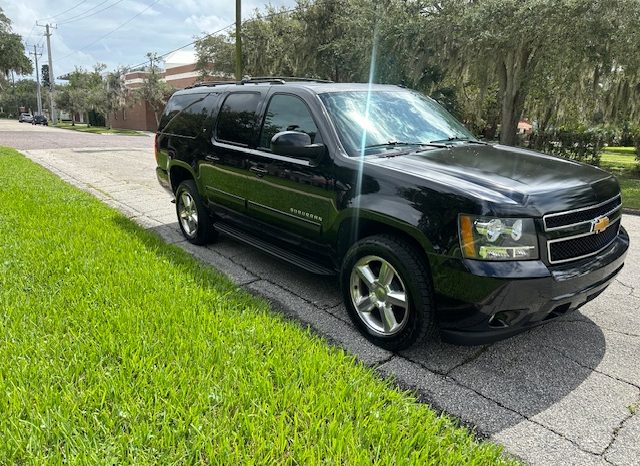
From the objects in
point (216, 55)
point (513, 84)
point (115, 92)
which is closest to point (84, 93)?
point (115, 92)

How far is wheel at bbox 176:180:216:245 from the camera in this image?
5473 mm

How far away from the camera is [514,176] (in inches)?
118

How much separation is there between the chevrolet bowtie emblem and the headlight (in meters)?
0.59

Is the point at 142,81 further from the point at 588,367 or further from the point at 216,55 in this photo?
the point at 588,367

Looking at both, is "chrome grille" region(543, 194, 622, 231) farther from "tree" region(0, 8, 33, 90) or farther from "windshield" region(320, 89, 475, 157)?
"tree" region(0, 8, 33, 90)

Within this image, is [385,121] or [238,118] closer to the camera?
[385,121]

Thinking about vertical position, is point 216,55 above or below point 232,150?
above

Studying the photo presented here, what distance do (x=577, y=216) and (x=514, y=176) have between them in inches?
17.9

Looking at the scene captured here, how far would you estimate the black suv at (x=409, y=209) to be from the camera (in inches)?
105

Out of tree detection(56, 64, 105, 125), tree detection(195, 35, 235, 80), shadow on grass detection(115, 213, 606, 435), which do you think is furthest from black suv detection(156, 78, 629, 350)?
tree detection(56, 64, 105, 125)

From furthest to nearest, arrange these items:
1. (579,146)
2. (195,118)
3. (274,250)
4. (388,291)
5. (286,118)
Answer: (579,146), (195,118), (274,250), (286,118), (388,291)

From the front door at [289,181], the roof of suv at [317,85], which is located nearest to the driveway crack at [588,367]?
the front door at [289,181]

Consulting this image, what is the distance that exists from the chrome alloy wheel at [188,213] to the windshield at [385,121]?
254cm

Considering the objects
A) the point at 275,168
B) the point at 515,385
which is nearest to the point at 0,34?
the point at 275,168
